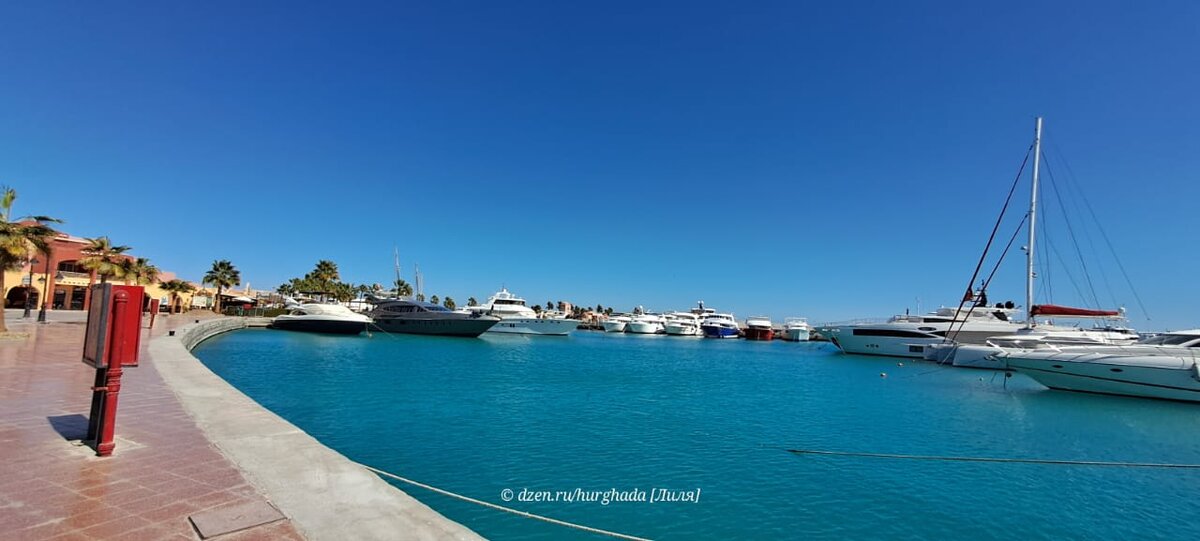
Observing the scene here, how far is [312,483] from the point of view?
5234mm

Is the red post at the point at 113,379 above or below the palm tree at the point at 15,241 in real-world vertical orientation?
below

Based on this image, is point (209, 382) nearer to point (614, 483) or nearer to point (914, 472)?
point (614, 483)

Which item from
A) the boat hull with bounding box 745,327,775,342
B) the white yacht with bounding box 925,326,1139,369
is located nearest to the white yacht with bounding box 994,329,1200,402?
the white yacht with bounding box 925,326,1139,369

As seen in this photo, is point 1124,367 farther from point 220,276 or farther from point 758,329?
point 220,276

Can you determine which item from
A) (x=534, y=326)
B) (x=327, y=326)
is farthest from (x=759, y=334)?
(x=327, y=326)

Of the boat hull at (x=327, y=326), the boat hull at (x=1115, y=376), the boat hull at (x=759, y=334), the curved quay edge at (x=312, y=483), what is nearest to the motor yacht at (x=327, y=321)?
the boat hull at (x=327, y=326)

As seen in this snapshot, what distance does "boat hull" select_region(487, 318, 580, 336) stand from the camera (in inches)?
2408

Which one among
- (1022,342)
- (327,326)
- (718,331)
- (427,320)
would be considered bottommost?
(327,326)

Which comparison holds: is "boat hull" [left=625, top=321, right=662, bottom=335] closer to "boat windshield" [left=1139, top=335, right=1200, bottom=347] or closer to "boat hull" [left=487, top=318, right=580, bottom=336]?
"boat hull" [left=487, top=318, right=580, bottom=336]

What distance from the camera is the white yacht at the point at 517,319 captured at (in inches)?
2424

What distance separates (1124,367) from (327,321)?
54.7m

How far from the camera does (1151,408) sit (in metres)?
20.8

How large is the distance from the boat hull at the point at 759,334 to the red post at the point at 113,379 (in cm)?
8923

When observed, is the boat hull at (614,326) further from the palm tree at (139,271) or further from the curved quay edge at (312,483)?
the curved quay edge at (312,483)
